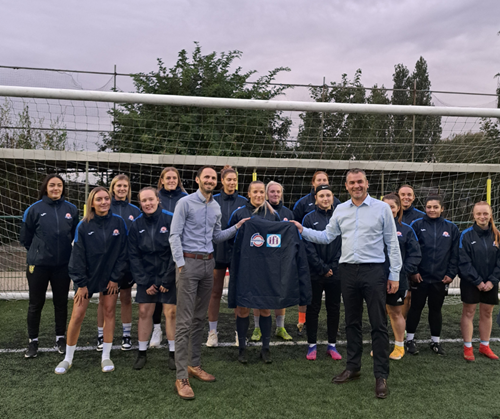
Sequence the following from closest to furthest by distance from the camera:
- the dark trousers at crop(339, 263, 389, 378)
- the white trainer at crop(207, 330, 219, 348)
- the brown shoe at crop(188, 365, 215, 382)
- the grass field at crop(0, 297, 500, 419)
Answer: the grass field at crop(0, 297, 500, 419) → the dark trousers at crop(339, 263, 389, 378) → the brown shoe at crop(188, 365, 215, 382) → the white trainer at crop(207, 330, 219, 348)

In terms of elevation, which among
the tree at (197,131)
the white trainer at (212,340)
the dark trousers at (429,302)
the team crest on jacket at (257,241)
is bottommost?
the white trainer at (212,340)

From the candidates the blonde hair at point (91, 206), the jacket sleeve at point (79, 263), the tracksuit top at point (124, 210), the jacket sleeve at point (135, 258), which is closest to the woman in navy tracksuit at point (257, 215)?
the jacket sleeve at point (135, 258)

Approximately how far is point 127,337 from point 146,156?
3723mm

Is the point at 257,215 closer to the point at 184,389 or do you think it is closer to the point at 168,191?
the point at 168,191

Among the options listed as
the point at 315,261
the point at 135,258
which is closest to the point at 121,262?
the point at 135,258

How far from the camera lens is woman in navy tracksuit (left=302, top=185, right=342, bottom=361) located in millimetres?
4043

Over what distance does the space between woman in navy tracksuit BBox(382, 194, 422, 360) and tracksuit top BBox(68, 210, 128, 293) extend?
9.18 feet

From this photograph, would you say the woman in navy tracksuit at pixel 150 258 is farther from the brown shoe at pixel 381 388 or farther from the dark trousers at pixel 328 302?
the brown shoe at pixel 381 388

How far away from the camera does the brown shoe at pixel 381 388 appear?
326 cm

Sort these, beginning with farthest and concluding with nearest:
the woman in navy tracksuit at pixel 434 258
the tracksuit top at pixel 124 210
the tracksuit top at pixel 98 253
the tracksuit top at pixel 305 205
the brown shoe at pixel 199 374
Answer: the tracksuit top at pixel 305 205, the tracksuit top at pixel 124 210, the woman in navy tracksuit at pixel 434 258, the tracksuit top at pixel 98 253, the brown shoe at pixel 199 374

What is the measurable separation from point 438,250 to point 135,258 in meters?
3.21

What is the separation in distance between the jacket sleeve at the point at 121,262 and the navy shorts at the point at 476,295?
360 centimetres

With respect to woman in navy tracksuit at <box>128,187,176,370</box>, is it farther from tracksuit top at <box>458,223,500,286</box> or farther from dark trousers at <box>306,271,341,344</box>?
→ tracksuit top at <box>458,223,500,286</box>

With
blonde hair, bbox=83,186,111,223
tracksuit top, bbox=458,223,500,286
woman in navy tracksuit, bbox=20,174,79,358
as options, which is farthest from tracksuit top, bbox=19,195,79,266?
tracksuit top, bbox=458,223,500,286
